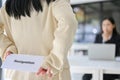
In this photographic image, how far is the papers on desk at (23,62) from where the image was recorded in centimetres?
119

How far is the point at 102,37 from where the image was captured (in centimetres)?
383

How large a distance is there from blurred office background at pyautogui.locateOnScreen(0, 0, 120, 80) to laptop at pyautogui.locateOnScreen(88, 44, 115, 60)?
9.78 feet

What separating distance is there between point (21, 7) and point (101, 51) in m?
1.76

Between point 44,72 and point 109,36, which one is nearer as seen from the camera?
point 44,72

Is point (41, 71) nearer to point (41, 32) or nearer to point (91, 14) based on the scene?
point (41, 32)

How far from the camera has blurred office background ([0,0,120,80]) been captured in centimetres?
597

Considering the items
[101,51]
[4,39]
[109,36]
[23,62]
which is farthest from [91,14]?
[23,62]

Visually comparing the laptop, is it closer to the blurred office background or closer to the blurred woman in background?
the blurred woman in background

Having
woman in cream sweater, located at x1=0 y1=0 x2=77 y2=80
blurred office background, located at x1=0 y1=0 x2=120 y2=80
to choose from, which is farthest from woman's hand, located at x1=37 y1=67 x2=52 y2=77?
blurred office background, located at x1=0 y1=0 x2=120 y2=80

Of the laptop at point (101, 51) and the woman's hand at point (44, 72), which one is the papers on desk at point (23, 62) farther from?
the laptop at point (101, 51)

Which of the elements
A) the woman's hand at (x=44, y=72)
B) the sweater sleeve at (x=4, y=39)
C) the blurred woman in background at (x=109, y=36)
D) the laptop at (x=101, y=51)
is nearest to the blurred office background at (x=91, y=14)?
the blurred woman in background at (x=109, y=36)

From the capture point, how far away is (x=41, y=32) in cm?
124

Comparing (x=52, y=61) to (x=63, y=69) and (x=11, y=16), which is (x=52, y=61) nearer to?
(x=63, y=69)

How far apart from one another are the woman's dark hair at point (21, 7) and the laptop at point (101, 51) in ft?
5.55
